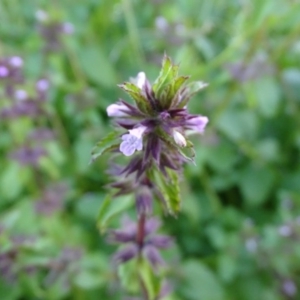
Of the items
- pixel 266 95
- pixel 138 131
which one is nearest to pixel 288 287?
pixel 266 95

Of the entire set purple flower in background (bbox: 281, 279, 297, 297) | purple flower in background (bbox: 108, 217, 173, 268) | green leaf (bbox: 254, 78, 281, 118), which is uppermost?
green leaf (bbox: 254, 78, 281, 118)

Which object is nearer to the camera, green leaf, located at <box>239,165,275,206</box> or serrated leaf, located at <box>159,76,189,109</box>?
serrated leaf, located at <box>159,76,189,109</box>

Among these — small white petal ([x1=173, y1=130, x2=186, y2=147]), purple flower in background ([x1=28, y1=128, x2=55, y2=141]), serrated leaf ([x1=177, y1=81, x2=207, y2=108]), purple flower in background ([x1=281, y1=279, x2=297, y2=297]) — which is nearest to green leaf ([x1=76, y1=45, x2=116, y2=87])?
purple flower in background ([x1=28, y1=128, x2=55, y2=141])

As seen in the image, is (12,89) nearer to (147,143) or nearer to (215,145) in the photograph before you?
(215,145)

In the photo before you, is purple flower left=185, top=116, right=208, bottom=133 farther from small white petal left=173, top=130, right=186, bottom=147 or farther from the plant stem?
the plant stem

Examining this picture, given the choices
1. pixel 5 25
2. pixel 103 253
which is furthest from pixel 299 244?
pixel 5 25

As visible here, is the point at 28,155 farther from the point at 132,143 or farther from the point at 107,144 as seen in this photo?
the point at 132,143
